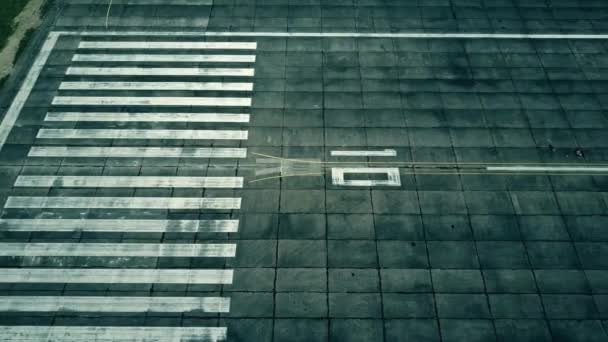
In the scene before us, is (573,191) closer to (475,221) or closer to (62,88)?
(475,221)

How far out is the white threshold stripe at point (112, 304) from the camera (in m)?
24.6

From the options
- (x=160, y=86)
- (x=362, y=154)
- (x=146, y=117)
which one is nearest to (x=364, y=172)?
(x=362, y=154)

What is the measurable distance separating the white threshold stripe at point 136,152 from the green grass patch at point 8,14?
1411 centimetres

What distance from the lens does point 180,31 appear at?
124 ft

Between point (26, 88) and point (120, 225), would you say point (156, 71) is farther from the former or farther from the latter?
point (120, 225)

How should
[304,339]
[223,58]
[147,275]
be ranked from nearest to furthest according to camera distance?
1. [304,339]
2. [147,275]
3. [223,58]

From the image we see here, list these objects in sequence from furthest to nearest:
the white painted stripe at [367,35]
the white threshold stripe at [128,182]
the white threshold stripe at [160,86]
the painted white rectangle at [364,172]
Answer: the white painted stripe at [367,35]
the white threshold stripe at [160,86]
the painted white rectangle at [364,172]
the white threshold stripe at [128,182]

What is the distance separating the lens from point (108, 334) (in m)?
23.9

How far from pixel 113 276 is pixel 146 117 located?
12.9 m

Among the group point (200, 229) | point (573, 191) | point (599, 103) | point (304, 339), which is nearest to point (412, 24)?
point (599, 103)

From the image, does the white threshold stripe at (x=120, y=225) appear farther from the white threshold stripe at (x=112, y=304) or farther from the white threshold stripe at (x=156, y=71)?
the white threshold stripe at (x=156, y=71)

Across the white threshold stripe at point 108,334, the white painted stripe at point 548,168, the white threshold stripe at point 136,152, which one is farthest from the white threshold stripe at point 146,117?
the white painted stripe at point 548,168

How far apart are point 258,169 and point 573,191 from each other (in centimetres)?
2278

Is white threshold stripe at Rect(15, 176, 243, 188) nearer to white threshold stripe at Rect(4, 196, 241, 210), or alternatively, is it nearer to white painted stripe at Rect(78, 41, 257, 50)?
white threshold stripe at Rect(4, 196, 241, 210)
